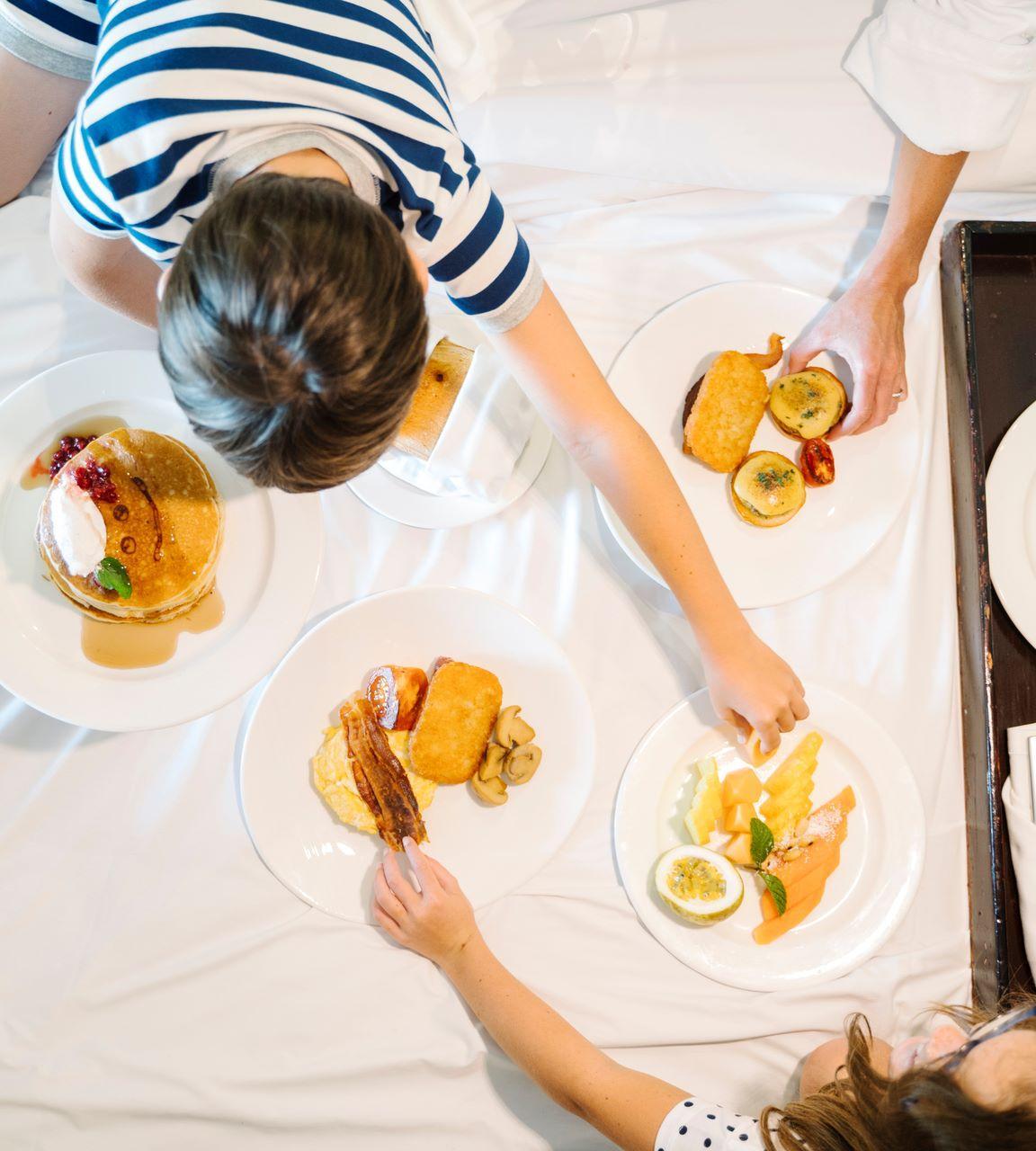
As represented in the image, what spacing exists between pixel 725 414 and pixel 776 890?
0.74m

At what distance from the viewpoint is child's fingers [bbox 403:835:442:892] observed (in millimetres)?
1360

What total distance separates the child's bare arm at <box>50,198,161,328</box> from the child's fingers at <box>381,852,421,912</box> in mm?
895

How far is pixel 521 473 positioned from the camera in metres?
1.44

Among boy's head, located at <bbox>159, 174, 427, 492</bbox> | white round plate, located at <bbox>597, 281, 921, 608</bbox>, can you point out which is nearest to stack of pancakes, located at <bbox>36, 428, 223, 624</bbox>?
boy's head, located at <bbox>159, 174, 427, 492</bbox>

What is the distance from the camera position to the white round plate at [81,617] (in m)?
1.32

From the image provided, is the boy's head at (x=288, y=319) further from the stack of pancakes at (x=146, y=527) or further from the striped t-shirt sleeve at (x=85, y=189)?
the stack of pancakes at (x=146, y=527)

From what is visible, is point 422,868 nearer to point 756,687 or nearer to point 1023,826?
point 756,687

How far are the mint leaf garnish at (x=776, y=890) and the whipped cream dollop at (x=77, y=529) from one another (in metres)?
1.09

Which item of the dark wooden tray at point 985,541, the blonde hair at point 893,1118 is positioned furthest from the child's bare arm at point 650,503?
the blonde hair at point 893,1118

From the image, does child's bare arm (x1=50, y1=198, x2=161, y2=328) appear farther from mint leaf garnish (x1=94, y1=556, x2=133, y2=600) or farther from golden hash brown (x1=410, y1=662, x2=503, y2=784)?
golden hash brown (x1=410, y1=662, x2=503, y2=784)

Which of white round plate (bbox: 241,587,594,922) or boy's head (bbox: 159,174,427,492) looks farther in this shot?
white round plate (bbox: 241,587,594,922)

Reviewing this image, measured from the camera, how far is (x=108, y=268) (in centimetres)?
125

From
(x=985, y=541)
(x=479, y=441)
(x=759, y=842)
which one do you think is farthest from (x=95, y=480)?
(x=985, y=541)

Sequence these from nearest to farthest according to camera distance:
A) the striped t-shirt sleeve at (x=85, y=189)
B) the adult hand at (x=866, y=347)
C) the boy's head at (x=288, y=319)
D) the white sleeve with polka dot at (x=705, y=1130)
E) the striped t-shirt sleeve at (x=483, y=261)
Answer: the boy's head at (x=288, y=319) < the striped t-shirt sleeve at (x=85, y=189) < the striped t-shirt sleeve at (x=483, y=261) < the white sleeve with polka dot at (x=705, y=1130) < the adult hand at (x=866, y=347)
